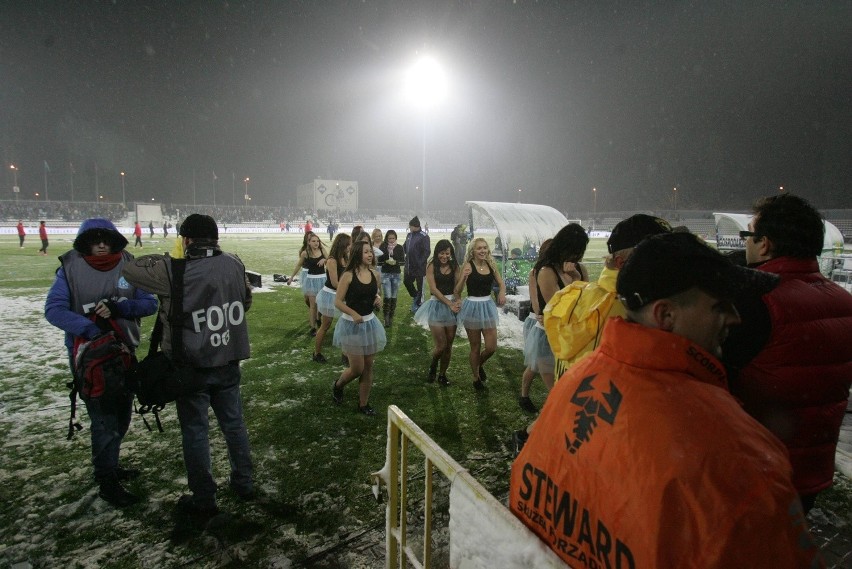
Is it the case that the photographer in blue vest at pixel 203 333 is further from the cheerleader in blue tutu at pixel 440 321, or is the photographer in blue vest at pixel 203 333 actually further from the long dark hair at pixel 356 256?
the cheerleader in blue tutu at pixel 440 321

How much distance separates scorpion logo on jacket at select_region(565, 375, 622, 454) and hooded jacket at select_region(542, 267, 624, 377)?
48.9 inches

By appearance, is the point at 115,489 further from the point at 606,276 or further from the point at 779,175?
the point at 779,175

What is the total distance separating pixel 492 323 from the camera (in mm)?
5812

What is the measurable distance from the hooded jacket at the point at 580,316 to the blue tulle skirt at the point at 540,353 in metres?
2.06

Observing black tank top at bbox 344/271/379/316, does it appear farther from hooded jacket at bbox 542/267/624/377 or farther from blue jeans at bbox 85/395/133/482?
hooded jacket at bbox 542/267/624/377

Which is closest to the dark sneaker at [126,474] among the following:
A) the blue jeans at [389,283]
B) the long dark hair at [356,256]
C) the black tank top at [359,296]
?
the black tank top at [359,296]

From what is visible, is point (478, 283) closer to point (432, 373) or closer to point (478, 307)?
point (478, 307)

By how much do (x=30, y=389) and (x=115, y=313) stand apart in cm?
366

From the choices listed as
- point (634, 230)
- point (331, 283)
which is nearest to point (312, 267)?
point (331, 283)

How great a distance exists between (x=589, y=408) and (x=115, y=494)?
12.7 ft

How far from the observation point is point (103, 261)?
137 inches

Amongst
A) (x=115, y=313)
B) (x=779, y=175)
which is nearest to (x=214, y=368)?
(x=115, y=313)

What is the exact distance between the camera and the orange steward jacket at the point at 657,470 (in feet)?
2.79

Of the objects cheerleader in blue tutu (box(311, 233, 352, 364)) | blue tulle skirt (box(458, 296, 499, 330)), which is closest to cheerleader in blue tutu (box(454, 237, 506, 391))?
blue tulle skirt (box(458, 296, 499, 330))
